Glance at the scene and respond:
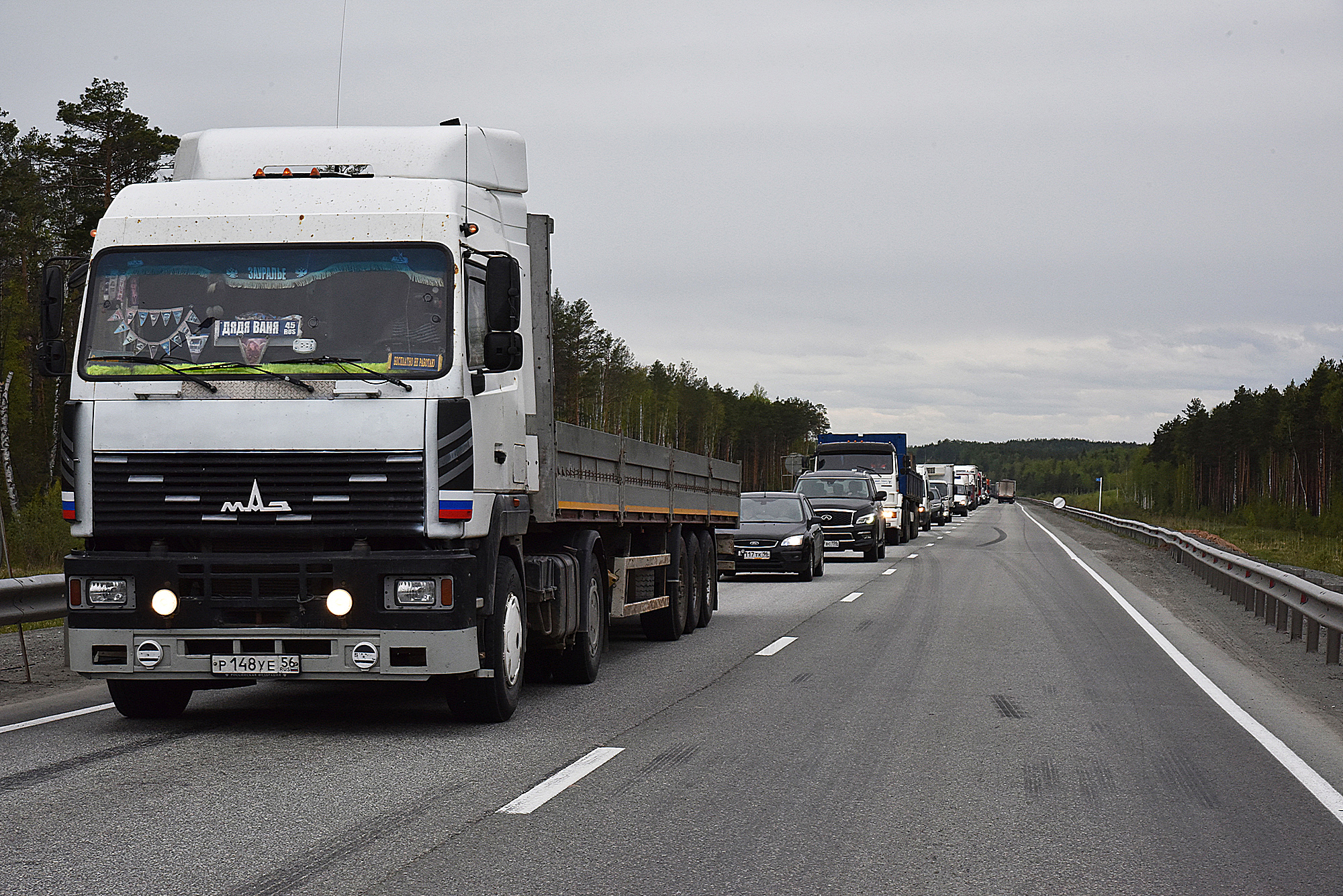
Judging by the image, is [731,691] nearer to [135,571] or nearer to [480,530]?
[480,530]

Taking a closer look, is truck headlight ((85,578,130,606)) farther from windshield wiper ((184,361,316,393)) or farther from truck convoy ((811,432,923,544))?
truck convoy ((811,432,923,544))

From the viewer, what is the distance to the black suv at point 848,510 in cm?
3159

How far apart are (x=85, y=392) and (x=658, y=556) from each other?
6638 mm

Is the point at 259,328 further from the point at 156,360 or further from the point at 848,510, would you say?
the point at 848,510

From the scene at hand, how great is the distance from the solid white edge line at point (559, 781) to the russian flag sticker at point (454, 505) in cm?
151

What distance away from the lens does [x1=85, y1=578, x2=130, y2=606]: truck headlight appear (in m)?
7.99

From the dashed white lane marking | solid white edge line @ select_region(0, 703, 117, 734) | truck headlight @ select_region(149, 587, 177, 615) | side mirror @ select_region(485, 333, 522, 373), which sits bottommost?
the dashed white lane marking

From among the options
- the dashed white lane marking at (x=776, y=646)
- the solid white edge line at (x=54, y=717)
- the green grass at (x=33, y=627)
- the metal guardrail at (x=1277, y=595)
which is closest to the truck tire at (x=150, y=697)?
the solid white edge line at (x=54, y=717)

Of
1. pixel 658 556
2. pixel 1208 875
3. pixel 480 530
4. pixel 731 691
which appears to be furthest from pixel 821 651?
pixel 1208 875

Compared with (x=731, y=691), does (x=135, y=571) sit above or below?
above

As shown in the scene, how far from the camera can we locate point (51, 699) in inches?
395

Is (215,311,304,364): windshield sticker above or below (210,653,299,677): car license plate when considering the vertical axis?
above

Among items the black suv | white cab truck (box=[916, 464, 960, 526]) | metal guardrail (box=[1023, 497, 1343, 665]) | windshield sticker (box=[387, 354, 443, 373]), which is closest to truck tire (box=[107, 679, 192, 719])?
windshield sticker (box=[387, 354, 443, 373])

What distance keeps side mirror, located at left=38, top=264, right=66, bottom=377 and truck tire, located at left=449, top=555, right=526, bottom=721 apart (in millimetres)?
2800
